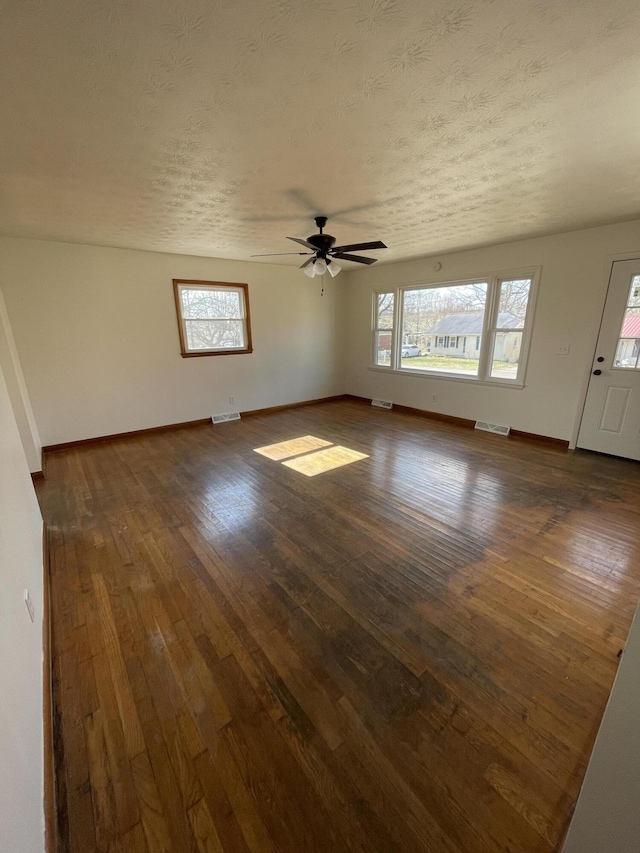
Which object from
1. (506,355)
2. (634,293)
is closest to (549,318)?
(506,355)

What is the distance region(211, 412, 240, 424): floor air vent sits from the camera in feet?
18.4

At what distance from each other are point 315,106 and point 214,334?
4.14 metres

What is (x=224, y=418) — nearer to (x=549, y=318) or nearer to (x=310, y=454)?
(x=310, y=454)

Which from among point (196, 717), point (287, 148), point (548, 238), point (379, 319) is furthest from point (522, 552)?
point (379, 319)

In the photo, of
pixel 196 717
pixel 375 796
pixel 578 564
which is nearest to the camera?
pixel 375 796

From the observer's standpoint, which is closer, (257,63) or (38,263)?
(257,63)

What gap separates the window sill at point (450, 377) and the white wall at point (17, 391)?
5.26 meters

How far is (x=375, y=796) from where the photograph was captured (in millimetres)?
1147

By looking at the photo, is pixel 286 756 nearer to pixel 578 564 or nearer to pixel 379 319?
pixel 578 564

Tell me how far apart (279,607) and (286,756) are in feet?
2.31

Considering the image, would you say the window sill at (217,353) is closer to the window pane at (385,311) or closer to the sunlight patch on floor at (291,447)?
the sunlight patch on floor at (291,447)

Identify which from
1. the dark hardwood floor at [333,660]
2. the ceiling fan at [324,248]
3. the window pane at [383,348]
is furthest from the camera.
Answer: the window pane at [383,348]

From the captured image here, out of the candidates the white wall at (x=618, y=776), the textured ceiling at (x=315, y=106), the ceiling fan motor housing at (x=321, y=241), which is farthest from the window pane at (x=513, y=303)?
the white wall at (x=618, y=776)

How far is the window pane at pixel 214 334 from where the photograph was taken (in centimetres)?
523
